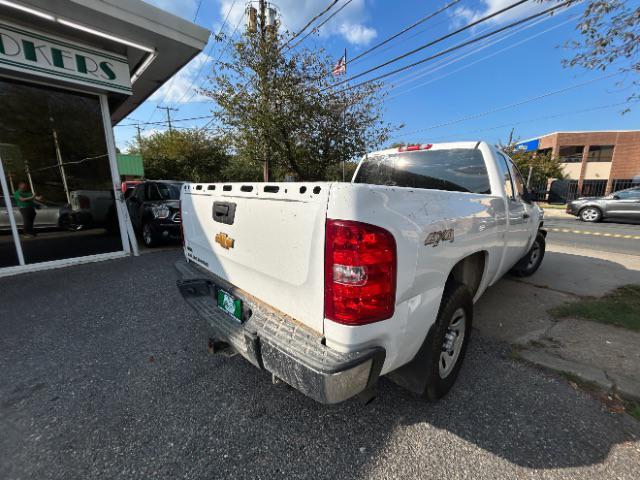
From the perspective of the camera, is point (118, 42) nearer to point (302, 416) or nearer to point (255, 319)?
point (255, 319)

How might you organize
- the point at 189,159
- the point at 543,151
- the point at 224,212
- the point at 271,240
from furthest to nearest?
the point at 543,151 → the point at 189,159 → the point at 224,212 → the point at 271,240

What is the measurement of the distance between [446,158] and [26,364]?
4.60 metres

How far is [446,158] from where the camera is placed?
10.5ft

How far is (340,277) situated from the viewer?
1467 millimetres

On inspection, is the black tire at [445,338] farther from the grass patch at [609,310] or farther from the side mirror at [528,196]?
the side mirror at [528,196]

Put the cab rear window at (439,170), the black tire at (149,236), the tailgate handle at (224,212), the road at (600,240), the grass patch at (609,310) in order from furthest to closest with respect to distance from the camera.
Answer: the road at (600,240) < the black tire at (149,236) < the grass patch at (609,310) < the cab rear window at (439,170) < the tailgate handle at (224,212)

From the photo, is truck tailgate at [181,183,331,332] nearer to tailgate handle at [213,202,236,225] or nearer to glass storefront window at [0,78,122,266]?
tailgate handle at [213,202,236,225]

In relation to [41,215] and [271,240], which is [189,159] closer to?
[41,215]

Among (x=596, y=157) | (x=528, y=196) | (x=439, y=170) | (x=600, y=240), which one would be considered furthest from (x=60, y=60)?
(x=596, y=157)

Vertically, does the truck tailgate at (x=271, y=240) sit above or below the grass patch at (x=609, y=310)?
above

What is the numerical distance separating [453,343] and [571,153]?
43.0 m

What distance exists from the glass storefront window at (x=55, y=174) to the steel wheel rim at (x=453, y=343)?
716 centimetres

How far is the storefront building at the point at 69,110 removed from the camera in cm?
475

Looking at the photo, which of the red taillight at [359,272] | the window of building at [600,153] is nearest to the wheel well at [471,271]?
the red taillight at [359,272]
